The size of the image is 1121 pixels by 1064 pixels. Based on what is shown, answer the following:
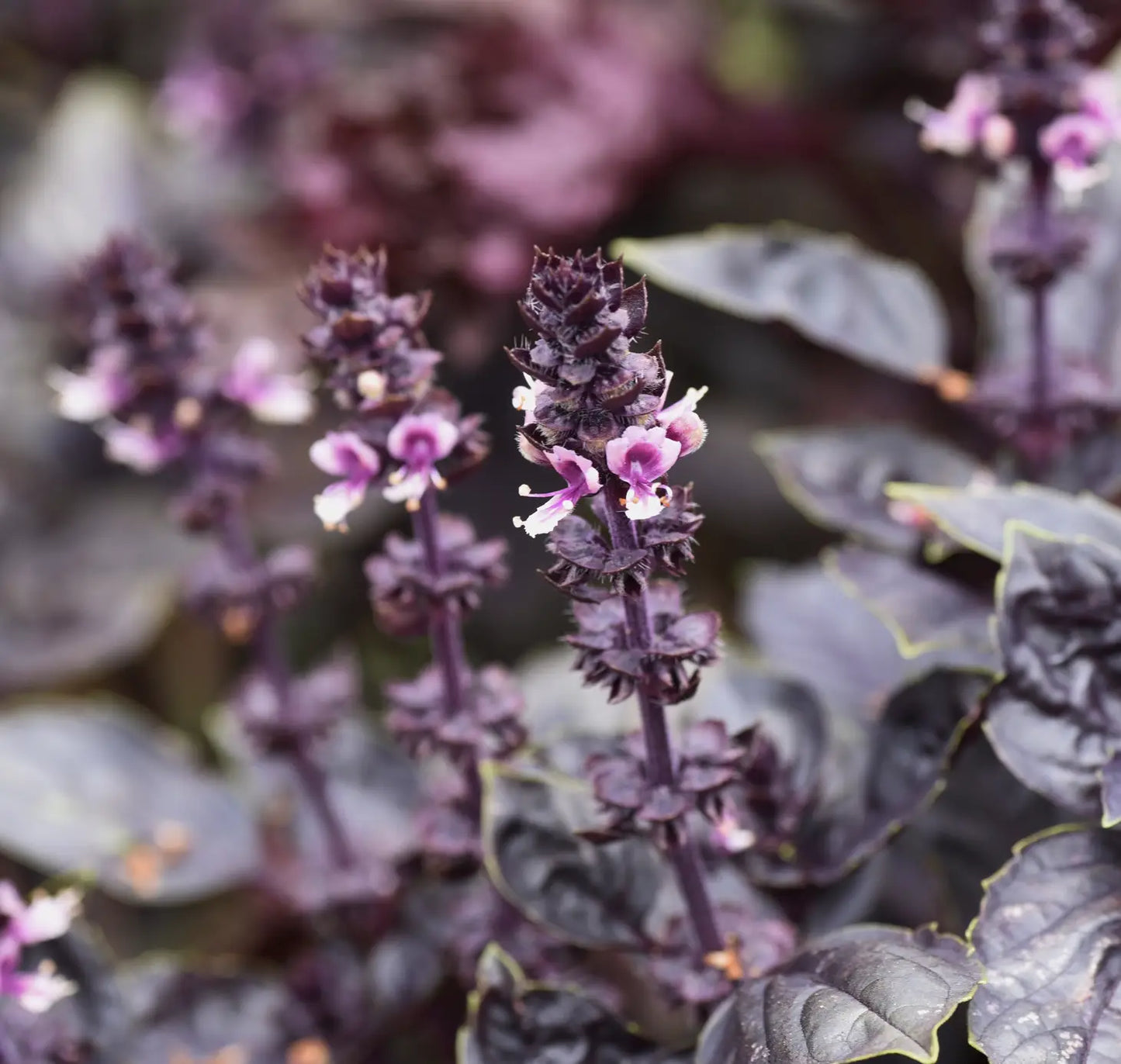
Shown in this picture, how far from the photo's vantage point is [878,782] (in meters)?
1.00

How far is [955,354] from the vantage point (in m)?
1.68

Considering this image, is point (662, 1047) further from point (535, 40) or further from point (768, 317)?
point (535, 40)

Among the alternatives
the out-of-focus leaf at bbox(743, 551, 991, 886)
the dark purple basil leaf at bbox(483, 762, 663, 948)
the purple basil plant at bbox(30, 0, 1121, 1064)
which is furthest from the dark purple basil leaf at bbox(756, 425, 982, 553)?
the dark purple basil leaf at bbox(483, 762, 663, 948)

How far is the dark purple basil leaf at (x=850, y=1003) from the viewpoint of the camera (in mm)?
696

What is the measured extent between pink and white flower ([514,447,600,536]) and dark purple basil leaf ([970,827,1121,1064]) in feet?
1.21

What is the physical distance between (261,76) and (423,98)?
0.31 meters

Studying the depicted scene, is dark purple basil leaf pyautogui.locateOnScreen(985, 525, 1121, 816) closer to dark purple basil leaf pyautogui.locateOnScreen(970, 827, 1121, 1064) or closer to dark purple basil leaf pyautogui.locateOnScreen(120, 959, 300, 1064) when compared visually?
dark purple basil leaf pyautogui.locateOnScreen(970, 827, 1121, 1064)

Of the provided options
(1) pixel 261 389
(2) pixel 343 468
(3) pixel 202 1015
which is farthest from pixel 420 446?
(3) pixel 202 1015

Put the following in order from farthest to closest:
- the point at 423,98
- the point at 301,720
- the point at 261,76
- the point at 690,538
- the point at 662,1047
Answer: the point at 261,76, the point at 423,98, the point at 301,720, the point at 662,1047, the point at 690,538

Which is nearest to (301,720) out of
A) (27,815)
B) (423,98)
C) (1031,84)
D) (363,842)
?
(363,842)

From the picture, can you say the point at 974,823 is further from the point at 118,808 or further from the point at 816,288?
the point at 118,808

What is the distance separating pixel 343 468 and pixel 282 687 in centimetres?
35

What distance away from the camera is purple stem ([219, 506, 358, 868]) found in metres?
1.07

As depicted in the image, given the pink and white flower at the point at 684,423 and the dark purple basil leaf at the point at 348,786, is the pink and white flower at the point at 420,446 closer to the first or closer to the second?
the pink and white flower at the point at 684,423
